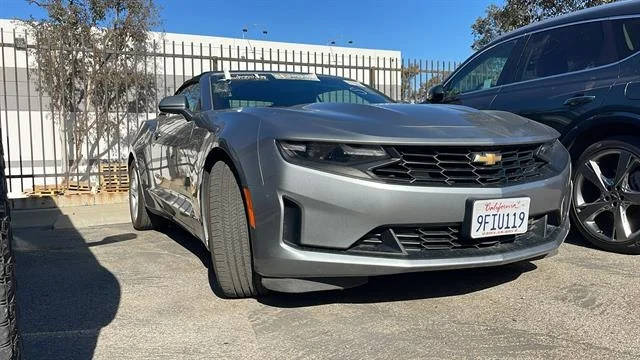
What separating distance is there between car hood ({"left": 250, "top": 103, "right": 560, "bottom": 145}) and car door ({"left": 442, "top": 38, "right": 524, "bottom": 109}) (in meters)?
1.64

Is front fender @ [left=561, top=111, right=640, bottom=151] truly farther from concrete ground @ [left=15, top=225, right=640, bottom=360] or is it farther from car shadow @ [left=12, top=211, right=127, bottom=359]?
car shadow @ [left=12, top=211, right=127, bottom=359]

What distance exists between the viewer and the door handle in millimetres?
4066

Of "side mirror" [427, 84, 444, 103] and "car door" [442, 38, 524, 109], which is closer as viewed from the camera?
"car door" [442, 38, 524, 109]

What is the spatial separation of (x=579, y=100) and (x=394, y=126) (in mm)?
2035

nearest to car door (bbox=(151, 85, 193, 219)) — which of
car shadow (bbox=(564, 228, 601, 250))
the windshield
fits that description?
the windshield

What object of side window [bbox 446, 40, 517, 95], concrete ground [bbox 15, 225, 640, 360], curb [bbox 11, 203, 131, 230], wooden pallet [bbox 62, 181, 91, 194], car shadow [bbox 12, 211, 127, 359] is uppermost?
side window [bbox 446, 40, 517, 95]

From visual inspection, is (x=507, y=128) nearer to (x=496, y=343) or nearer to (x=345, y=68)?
(x=496, y=343)

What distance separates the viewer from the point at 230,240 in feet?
9.82

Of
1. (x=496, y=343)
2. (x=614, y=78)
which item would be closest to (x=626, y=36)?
(x=614, y=78)

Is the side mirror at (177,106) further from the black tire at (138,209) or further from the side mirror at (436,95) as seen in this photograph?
the side mirror at (436,95)

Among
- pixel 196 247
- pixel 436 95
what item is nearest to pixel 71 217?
pixel 196 247

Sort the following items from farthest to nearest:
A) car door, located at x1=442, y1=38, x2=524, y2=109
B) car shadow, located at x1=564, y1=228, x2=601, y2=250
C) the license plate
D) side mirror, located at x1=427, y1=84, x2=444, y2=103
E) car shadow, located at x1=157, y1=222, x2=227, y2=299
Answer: side mirror, located at x1=427, y1=84, x2=444, y2=103
car door, located at x1=442, y1=38, x2=524, y2=109
car shadow, located at x1=564, y1=228, x2=601, y2=250
car shadow, located at x1=157, y1=222, x2=227, y2=299
the license plate

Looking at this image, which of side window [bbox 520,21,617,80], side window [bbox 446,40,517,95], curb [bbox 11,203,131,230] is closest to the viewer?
side window [bbox 520,21,617,80]

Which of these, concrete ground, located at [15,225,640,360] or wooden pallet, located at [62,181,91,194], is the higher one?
wooden pallet, located at [62,181,91,194]
